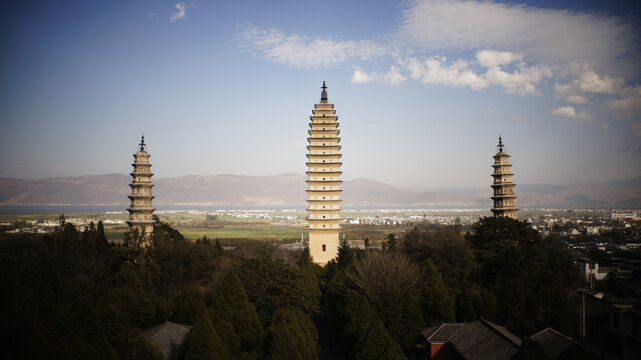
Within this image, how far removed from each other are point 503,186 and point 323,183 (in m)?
15.7

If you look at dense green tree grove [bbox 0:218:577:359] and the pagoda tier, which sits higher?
the pagoda tier

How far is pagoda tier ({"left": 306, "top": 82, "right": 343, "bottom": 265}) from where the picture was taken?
4625 cm

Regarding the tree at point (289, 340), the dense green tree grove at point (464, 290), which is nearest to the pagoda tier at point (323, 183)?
the dense green tree grove at point (464, 290)

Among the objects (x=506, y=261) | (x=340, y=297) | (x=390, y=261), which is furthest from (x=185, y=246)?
(x=506, y=261)

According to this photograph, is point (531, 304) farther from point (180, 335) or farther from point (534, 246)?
point (180, 335)

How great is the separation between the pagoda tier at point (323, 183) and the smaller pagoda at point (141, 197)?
46.5 ft

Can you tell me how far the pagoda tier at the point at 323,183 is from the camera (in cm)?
4625

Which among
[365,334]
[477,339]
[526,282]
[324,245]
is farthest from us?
[324,245]

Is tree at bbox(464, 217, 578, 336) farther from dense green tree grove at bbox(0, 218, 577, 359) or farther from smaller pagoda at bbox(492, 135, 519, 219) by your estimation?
smaller pagoda at bbox(492, 135, 519, 219)

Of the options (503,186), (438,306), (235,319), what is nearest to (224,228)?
(503,186)

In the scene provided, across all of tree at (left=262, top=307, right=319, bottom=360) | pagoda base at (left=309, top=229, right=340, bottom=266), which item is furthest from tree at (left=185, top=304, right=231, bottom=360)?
pagoda base at (left=309, top=229, right=340, bottom=266)

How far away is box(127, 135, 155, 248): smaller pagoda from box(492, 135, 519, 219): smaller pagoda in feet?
90.4

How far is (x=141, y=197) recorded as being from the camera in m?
38.9

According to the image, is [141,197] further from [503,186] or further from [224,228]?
[224,228]
